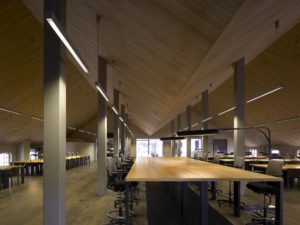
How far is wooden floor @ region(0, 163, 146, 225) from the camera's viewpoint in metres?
5.34

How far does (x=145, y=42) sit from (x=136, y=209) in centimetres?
334

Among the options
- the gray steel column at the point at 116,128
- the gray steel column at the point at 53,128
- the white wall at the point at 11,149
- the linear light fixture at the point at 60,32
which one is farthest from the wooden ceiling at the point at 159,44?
the white wall at the point at 11,149

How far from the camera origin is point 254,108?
589 inches

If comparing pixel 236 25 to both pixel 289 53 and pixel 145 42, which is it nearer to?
pixel 145 42

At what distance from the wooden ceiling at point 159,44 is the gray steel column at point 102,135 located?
1.19 feet

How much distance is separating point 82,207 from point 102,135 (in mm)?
2406

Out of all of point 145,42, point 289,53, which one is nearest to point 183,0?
point 145,42

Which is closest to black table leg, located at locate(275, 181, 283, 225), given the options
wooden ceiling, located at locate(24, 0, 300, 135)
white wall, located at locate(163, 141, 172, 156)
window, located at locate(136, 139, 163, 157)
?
wooden ceiling, located at locate(24, 0, 300, 135)

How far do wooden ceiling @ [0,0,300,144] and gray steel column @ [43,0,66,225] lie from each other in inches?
A: 44.5

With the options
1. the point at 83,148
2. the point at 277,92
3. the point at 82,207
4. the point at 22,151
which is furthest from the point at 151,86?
the point at 83,148

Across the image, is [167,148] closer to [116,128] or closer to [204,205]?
[116,128]

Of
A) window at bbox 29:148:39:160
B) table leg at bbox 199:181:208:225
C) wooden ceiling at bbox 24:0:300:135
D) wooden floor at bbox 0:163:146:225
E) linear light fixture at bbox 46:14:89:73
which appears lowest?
window at bbox 29:148:39:160

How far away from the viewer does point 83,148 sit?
24672 millimetres

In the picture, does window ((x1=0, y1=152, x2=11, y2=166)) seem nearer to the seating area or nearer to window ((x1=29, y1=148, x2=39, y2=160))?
the seating area
